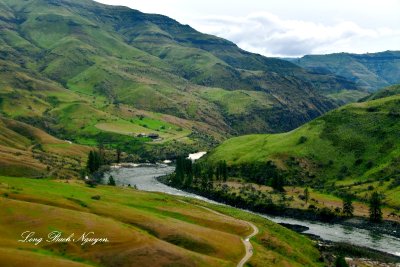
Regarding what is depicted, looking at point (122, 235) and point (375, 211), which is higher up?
point (122, 235)

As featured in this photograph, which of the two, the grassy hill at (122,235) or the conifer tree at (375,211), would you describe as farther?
the conifer tree at (375,211)

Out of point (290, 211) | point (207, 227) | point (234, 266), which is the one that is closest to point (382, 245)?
point (290, 211)

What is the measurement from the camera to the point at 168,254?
84812 millimetres

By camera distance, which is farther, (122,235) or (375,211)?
(375,211)

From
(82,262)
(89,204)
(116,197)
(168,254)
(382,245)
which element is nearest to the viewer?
(82,262)

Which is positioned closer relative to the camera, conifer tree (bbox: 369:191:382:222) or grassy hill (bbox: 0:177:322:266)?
grassy hill (bbox: 0:177:322:266)

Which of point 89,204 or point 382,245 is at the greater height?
point 89,204

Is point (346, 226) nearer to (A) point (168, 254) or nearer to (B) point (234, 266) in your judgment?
(B) point (234, 266)

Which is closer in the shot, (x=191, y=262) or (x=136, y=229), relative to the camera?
(x=191, y=262)

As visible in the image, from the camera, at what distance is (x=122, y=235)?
87.0 meters

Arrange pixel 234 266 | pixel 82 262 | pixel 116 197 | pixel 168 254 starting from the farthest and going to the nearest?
pixel 116 197 → pixel 234 266 → pixel 168 254 → pixel 82 262

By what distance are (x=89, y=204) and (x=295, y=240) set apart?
6170 cm

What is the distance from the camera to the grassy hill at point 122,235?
77438 millimetres

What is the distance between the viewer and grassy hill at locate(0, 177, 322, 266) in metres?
77.4
